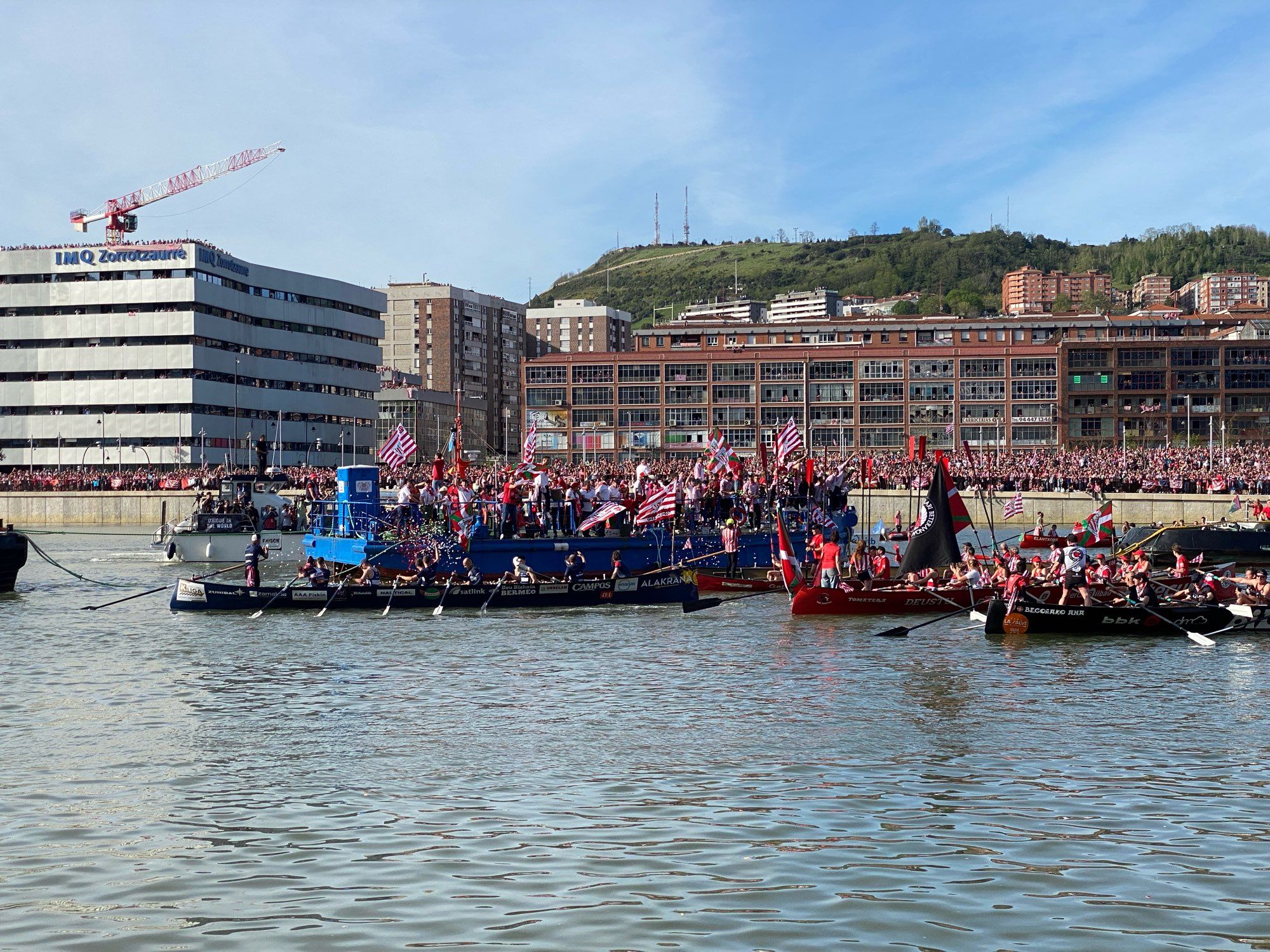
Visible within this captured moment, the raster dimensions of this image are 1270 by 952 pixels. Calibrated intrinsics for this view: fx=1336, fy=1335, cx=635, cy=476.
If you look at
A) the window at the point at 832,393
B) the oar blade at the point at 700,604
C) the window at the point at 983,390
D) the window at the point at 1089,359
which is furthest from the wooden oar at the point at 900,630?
the window at the point at 1089,359

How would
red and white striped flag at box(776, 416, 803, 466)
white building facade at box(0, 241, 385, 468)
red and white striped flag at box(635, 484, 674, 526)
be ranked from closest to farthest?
red and white striped flag at box(635, 484, 674, 526)
red and white striped flag at box(776, 416, 803, 466)
white building facade at box(0, 241, 385, 468)

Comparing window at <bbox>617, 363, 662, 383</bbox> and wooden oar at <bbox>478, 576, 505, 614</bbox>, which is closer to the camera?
wooden oar at <bbox>478, 576, 505, 614</bbox>

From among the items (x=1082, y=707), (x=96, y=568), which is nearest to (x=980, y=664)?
(x=1082, y=707)

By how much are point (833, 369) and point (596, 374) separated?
28.8 m

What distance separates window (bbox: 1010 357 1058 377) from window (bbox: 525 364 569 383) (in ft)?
175

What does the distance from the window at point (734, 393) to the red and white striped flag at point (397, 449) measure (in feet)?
352

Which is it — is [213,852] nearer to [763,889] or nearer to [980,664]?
[763,889]

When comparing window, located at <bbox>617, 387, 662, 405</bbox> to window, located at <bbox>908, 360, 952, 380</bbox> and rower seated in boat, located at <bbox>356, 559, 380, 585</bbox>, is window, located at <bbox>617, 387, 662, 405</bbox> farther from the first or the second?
rower seated in boat, located at <bbox>356, 559, 380, 585</bbox>

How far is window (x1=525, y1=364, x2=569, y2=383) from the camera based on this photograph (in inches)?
6452

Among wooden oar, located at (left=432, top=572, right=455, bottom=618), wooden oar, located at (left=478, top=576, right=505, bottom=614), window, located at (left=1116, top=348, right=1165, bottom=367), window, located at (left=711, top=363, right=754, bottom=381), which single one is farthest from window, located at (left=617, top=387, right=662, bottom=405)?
wooden oar, located at (left=432, top=572, right=455, bottom=618)

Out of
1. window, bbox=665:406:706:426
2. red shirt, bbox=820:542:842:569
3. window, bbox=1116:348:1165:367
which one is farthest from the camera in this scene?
window, bbox=665:406:706:426

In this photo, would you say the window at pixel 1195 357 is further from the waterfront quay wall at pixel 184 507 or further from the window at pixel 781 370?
the waterfront quay wall at pixel 184 507

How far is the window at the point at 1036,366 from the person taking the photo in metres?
156

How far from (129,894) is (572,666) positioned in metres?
18.1
